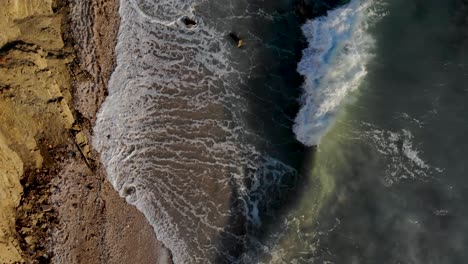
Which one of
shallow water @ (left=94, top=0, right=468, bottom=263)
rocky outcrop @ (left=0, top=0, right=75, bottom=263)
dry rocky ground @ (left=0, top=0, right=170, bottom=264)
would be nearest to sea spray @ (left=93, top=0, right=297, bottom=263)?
shallow water @ (left=94, top=0, right=468, bottom=263)

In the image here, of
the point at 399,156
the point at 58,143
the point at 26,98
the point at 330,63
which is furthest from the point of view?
the point at 330,63

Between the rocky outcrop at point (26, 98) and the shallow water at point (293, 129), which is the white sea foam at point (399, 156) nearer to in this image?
the shallow water at point (293, 129)

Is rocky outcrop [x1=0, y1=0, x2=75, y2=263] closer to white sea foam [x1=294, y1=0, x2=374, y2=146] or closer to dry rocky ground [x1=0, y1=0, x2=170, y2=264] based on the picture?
dry rocky ground [x1=0, y1=0, x2=170, y2=264]

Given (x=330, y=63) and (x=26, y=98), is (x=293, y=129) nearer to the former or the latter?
(x=330, y=63)

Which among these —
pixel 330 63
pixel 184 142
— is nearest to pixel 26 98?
pixel 184 142

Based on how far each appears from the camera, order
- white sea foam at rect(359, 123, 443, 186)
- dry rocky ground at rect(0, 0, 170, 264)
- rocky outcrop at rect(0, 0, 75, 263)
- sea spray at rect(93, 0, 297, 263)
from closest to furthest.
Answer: rocky outcrop at rect(0, 0, 75, 263)
dry rocky ground at rect(0, 0, 170, 264)
sea spray at rect(93, 0, 297, 263)
white sea foam at rect(359, 123, 443, 186)

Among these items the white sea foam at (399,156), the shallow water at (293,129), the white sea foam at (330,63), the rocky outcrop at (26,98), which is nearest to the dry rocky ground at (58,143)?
the rocky outcrop at (26,98)

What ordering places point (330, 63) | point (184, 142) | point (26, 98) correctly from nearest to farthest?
point (26, 98)
point (184, 142)
point (330, 63)
